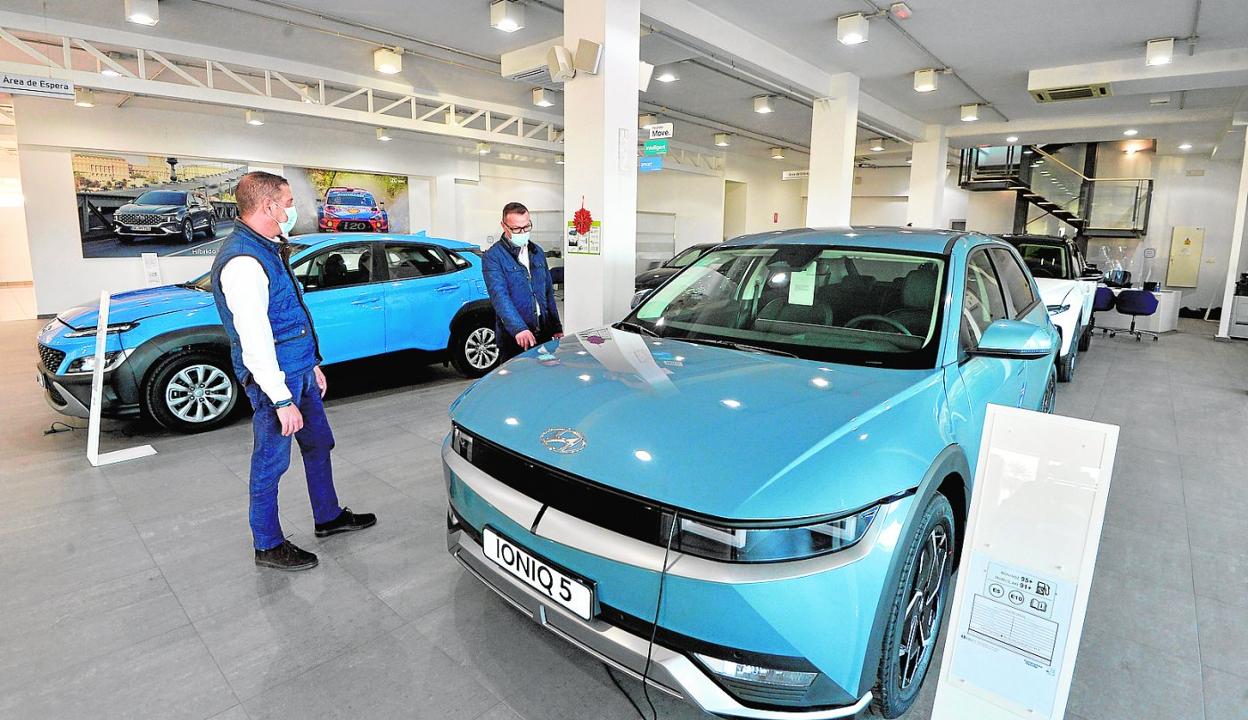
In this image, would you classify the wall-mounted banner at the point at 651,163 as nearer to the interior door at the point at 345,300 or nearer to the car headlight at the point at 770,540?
the interior door at the point at 345,300

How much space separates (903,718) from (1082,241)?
689 inches

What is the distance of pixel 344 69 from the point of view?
887 centimetres

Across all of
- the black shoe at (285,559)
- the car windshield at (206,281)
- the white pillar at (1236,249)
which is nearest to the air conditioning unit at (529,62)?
the car windshield at (206,281)

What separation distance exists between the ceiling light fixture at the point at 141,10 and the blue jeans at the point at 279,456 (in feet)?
18.3

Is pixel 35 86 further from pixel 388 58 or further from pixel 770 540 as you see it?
pixel 770 540

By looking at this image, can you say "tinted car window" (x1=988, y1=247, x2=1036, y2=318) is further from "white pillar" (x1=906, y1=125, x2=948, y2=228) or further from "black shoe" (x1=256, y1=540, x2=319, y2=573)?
"white pillar" (x1=906, y1=125, x2=948, y2=228)

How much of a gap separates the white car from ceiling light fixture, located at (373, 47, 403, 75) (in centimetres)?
719

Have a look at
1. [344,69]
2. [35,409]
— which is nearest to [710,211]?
[344,69]

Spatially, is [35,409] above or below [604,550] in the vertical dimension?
below

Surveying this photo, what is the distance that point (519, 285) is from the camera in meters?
3.92

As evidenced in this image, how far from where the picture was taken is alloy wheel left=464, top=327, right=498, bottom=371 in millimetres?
5898

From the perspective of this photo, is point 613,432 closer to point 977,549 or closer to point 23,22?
point 977,549

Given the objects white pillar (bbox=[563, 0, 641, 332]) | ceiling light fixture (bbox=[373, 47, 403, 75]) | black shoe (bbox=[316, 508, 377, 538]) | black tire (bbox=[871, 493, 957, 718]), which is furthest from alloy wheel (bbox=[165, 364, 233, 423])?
ceiling light fixture (bbox=[373, 47, 403, 75])

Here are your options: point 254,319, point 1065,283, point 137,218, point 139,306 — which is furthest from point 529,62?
point 137,218
